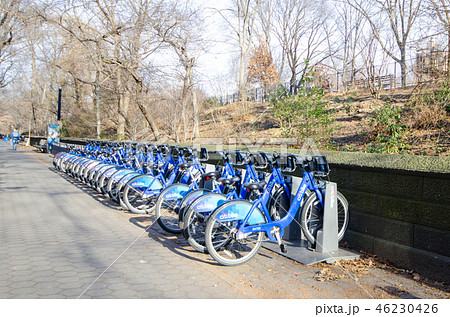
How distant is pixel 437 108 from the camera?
10023mm

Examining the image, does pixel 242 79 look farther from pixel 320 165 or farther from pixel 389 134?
pixel 320 165

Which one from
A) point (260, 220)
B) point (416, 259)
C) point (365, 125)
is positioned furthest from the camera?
point (365, 125)

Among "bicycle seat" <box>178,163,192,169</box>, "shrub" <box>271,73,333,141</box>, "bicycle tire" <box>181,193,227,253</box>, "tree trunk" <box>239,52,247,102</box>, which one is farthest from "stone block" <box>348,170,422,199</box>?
"tree trunk" <box>239,52,247,102</box>

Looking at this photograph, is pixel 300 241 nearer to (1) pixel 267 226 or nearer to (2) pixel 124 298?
(1) pixel 267 226

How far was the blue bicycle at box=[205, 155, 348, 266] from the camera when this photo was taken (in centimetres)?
434

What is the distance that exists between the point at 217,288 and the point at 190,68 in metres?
11.4

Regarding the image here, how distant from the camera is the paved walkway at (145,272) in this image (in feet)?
12.0

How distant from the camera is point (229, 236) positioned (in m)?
4.44

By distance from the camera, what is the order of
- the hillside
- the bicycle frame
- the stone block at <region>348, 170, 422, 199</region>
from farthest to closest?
1. the hillside
2. the bicycle frame
3. the stone block at <region>348, 170, 422, 199</region>

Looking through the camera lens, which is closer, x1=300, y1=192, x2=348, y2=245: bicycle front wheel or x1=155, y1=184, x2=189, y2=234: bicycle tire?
x1=300, y1=192, x2=348, y2=245: bicycle front wheel

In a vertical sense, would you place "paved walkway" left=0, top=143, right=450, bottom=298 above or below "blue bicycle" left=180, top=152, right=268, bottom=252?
below

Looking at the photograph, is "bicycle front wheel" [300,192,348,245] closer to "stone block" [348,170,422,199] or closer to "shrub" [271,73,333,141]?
"stone block" [348,170,422,199]

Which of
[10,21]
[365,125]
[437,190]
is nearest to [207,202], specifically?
[437,190]

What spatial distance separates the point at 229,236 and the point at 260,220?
41cm
